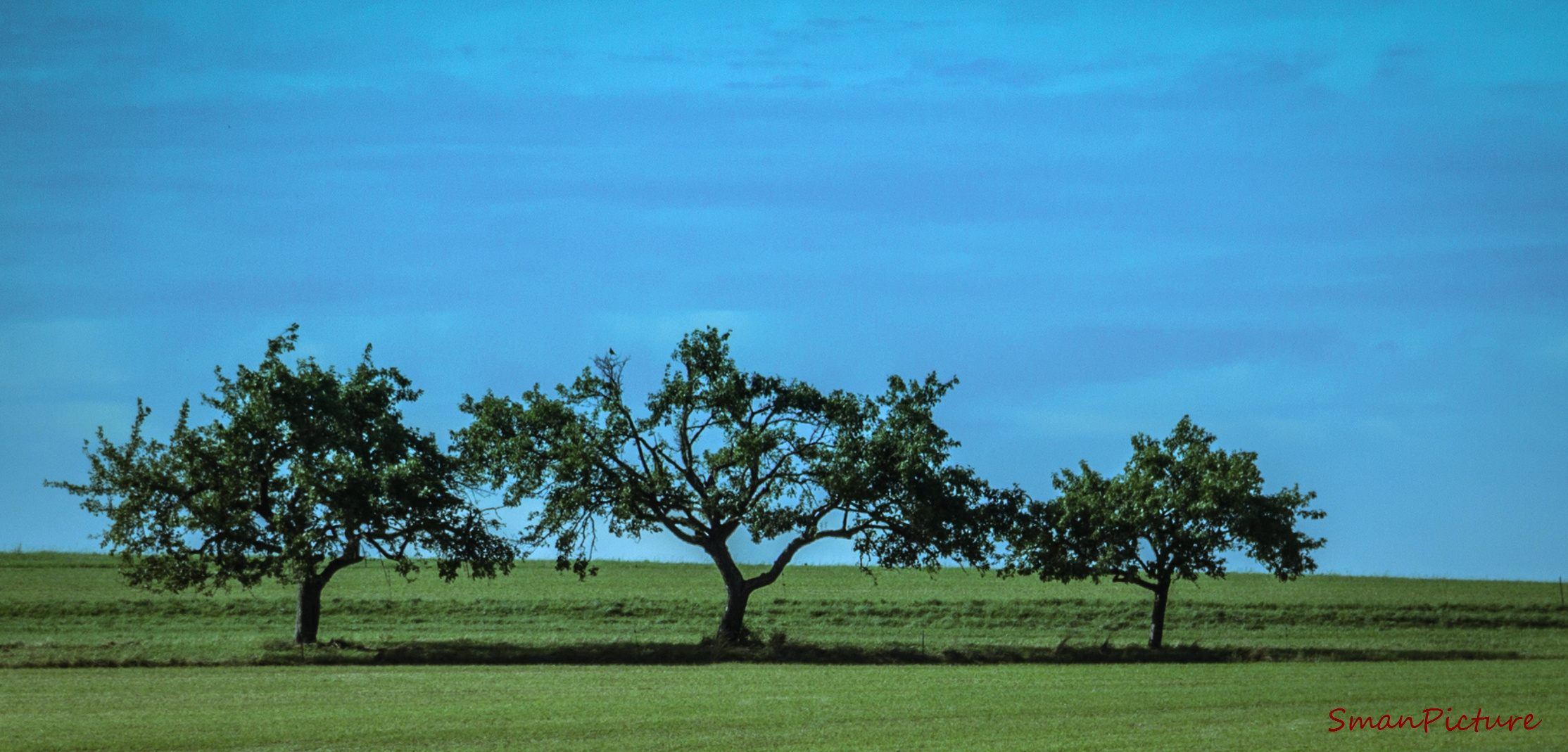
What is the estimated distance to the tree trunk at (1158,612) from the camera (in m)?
44.6

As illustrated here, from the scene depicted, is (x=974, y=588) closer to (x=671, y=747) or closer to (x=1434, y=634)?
(x=1434, y=634)

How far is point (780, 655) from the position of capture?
132ft

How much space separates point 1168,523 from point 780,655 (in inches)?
625

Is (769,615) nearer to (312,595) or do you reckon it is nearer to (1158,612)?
(1158,612)

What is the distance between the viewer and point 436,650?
38.8 metres

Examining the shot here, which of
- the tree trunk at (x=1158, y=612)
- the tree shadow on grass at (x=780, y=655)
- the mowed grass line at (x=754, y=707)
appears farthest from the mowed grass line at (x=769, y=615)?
the mowed grass line at (x=754, y=707)

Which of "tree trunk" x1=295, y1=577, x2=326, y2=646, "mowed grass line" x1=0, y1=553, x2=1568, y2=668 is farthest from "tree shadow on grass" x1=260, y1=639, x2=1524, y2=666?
"tree trunk" x1=295, y1=577, x2=326, y2=646

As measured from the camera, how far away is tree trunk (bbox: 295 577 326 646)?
133ft

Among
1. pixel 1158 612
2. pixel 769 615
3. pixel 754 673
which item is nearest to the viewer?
pixel 754 673

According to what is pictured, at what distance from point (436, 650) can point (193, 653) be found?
704cm

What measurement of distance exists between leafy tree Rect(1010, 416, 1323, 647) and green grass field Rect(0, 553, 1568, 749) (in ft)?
10.8

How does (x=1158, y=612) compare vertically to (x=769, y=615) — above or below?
above

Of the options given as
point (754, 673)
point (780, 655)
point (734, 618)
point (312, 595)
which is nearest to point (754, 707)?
point (754, 673)

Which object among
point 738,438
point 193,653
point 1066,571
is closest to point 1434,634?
point 1066,571
